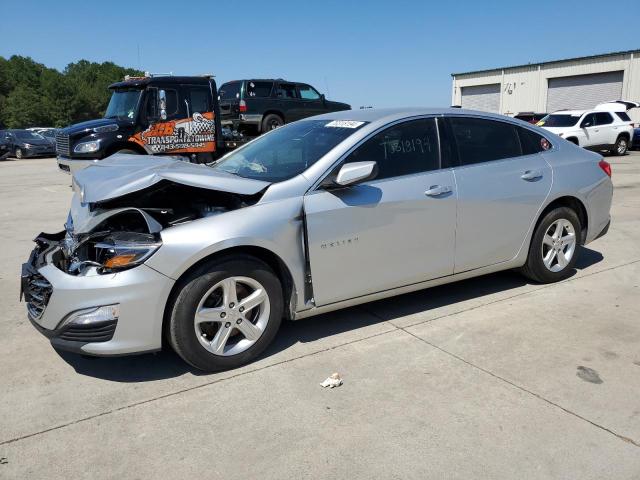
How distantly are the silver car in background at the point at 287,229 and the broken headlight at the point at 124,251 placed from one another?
0.04ft

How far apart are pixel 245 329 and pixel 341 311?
4.04 feet

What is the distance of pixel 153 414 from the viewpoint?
10.3ft

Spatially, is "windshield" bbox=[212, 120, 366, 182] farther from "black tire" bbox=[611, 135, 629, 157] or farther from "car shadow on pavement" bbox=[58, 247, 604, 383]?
"black tire" bbox=[611, 135, 629, 157]

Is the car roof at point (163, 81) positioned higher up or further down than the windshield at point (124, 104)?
higher up

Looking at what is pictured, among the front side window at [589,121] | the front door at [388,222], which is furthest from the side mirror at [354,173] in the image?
the front side window at [589,121]

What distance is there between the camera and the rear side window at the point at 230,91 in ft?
52.3

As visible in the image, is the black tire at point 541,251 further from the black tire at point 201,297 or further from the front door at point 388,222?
the black tire at point 201,297

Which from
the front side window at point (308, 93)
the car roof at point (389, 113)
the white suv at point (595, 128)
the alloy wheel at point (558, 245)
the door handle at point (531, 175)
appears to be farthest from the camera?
the white suv at point (595, 128)

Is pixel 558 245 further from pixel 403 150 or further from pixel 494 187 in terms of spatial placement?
pixel 403 150

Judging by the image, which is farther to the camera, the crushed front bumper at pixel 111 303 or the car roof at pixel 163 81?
the car roof at pixel 163 81

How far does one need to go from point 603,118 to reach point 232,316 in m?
20.3

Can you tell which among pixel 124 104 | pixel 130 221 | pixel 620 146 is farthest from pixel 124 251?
pixel 620 146

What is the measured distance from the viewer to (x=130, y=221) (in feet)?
12.7

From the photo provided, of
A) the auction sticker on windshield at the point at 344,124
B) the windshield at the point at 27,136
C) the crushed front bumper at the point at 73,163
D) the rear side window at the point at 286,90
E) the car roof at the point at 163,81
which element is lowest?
the crushed front bumper at the point at 73,163
